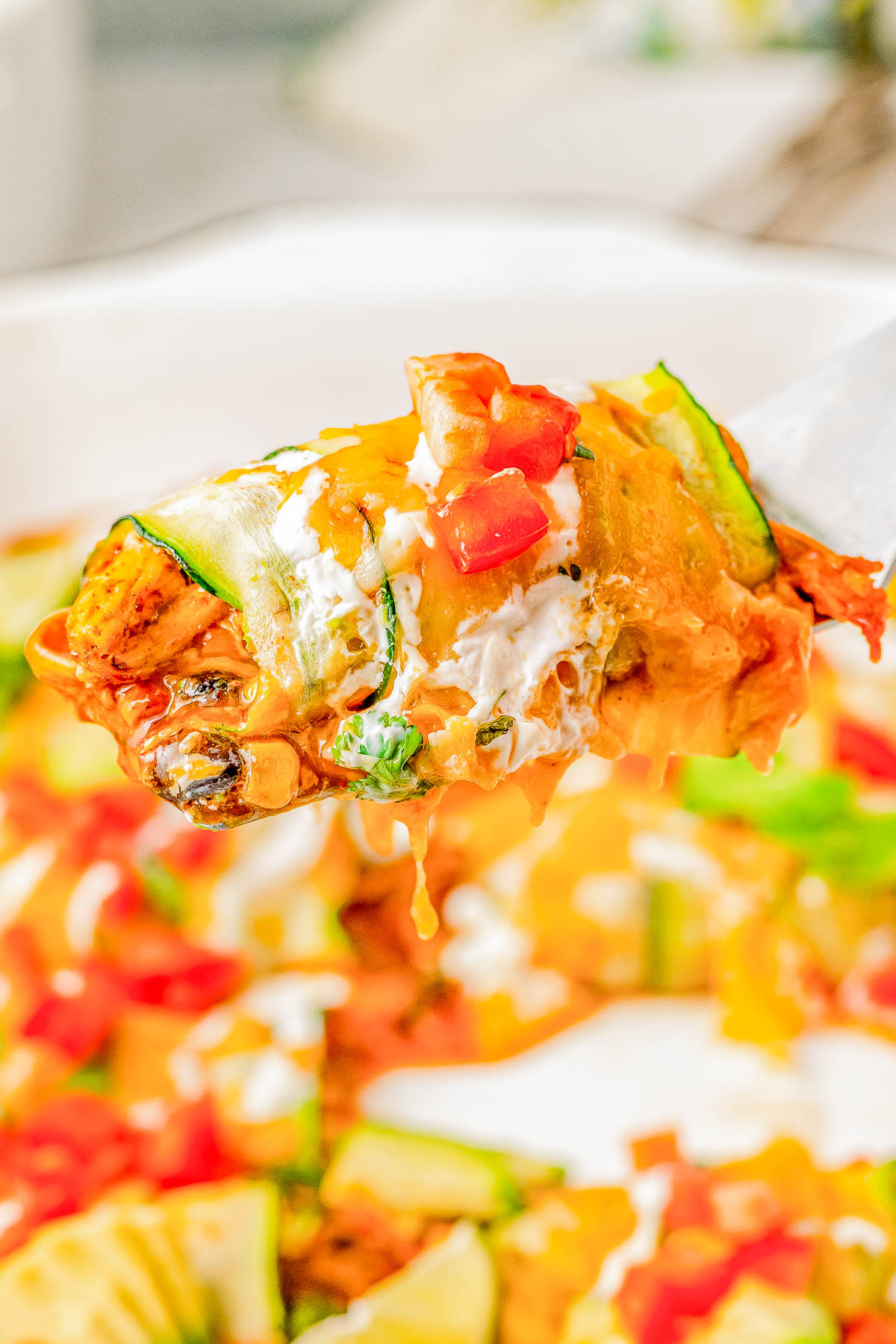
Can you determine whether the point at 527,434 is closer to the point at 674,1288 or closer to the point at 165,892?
the point at 674,1288

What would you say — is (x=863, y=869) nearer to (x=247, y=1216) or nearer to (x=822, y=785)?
(x=822, y=785)

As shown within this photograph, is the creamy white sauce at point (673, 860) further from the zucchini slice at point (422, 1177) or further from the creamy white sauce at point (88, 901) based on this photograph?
the creamy white sauce at point (88, 901)

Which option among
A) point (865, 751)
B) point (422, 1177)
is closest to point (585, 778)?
point (865, 751)

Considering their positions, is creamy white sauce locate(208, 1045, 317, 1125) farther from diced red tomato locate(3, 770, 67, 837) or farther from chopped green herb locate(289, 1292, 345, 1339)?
diced red tomato locate(3, 770, 67, 837)

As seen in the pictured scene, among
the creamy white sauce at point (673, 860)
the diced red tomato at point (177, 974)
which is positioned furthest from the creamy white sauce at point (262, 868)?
the creamy white sauce at point (673, 860)

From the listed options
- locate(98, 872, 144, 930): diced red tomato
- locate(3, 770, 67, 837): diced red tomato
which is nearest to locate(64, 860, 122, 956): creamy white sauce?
locate(98, 872, 144, 930): diced red tomato

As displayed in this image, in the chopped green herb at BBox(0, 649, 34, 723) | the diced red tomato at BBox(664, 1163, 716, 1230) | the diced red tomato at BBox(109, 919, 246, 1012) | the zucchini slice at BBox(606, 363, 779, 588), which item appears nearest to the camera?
the zucchini slice at BBox(606, 363, 779, 588)
